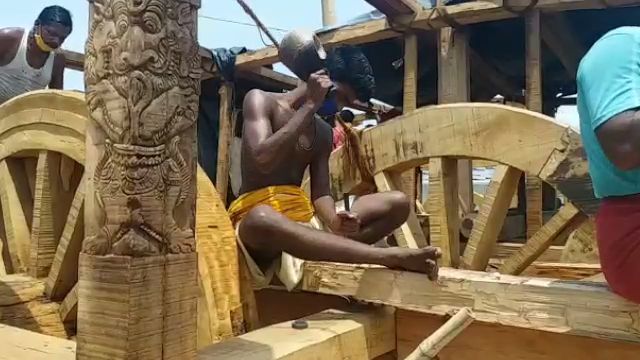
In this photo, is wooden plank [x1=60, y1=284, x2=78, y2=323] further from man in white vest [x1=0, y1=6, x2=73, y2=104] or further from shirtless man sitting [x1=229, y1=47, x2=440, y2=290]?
man in white vest [x1=0, y1=6, x2=73, y2=104]

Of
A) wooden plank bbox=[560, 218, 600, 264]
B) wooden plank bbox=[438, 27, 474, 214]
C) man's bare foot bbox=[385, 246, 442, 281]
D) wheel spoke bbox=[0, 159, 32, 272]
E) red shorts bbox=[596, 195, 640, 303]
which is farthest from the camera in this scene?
wooden plank bbox=[438, 27, 474, 214]

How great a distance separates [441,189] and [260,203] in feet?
3.38

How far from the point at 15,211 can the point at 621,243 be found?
338 cm

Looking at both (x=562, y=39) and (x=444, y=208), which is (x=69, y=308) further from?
(x=562, y=39)

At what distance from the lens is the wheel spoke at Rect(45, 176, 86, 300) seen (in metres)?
3.17

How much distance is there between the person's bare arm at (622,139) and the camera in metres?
1.78

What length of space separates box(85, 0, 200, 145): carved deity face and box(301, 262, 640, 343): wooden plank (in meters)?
1.29

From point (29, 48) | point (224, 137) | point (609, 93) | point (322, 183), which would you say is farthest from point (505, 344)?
point (224, 137)

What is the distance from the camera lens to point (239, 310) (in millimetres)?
2844

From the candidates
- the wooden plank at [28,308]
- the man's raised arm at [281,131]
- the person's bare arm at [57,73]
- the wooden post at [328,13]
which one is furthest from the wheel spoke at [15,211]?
the wooden post at [328,13]

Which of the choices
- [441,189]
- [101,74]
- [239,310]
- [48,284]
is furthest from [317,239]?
[48,284]

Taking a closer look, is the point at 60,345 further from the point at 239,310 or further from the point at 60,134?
the point at 60,134

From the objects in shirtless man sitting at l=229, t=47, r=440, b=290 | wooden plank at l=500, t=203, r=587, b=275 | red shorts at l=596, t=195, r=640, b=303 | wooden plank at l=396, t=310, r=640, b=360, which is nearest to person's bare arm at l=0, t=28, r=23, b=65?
shirtless man sitting at l=229, t=47, r=440, b=290

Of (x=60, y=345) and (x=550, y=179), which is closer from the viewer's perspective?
A: (x=60, y=345)
